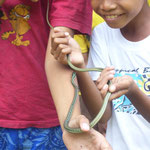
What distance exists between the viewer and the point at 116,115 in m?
1.37

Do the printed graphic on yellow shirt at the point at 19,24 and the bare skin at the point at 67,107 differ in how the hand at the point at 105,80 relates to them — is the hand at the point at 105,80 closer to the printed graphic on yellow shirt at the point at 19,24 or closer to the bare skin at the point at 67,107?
the bare skin at the point at 67,107

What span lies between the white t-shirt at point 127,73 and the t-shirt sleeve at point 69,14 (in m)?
0.21

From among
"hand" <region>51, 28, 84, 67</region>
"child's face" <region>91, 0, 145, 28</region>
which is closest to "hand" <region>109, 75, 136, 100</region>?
"hand" <region>51, 28, 84, 67</region>

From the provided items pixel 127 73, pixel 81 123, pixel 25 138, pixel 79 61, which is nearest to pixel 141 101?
pixel 127 73

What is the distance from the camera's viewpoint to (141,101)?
1.22m

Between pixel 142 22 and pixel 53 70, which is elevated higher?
pixel 142 22

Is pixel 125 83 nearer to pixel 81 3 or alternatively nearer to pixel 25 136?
pixel 81 3

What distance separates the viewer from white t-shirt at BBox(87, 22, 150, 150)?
51.6 inches

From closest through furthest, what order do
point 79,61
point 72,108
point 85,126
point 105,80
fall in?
point 85,126 < point 105,80 < point 72,108 < point 79,61

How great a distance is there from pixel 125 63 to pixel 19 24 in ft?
1.68

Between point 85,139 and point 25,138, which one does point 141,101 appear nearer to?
point 85,139

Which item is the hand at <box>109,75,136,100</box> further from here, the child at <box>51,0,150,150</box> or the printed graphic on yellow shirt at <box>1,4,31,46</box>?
the printed graphic on yellow shirt at <box>1,4,31,46</box>

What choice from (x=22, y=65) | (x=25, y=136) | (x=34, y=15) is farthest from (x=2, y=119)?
(x=34, y=15)

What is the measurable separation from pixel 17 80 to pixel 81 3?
45 centimetres
